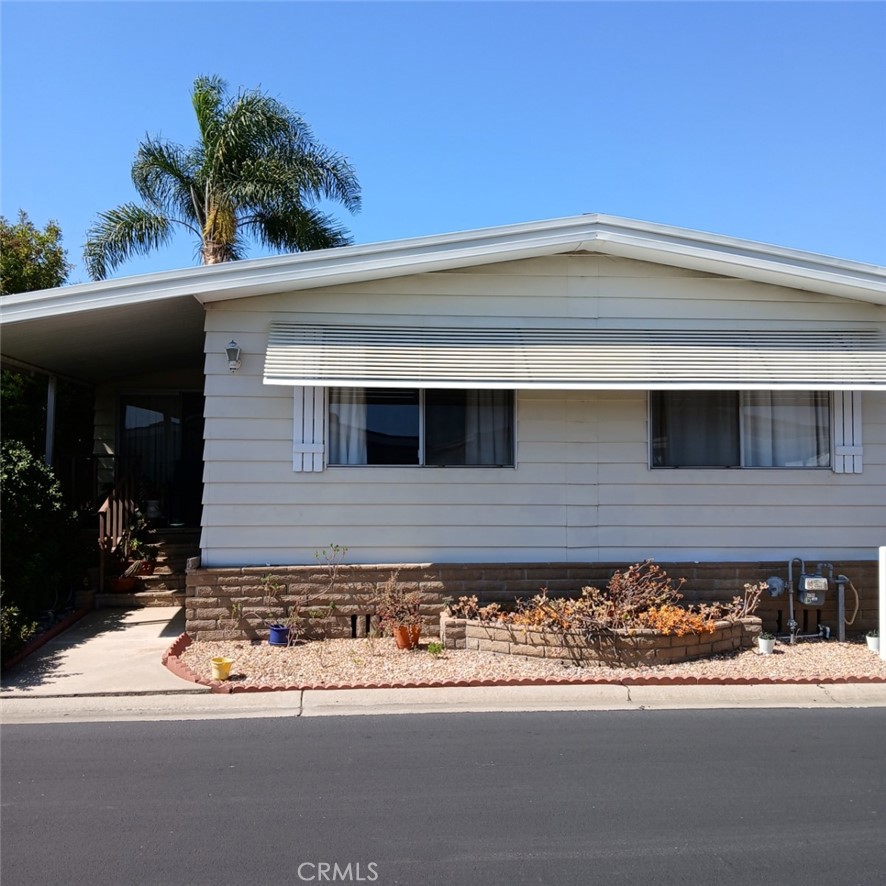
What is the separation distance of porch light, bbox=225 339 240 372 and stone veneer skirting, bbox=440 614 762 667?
3.18 metres

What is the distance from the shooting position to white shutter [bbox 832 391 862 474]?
8375mm

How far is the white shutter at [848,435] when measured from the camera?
27.5 ft

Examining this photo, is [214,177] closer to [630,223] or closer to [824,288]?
[630,223]

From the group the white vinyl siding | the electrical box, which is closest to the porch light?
the white vinyl siding

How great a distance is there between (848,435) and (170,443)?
9.68 metres

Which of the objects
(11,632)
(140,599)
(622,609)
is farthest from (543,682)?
(140,599)

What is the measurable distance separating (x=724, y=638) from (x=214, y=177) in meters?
12.9

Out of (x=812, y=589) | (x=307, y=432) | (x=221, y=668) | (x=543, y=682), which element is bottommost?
(x=543, y=682)

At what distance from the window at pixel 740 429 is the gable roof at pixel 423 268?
4.05 ft

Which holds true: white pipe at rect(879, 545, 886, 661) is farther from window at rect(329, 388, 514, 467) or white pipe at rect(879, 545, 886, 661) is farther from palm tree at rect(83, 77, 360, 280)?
palm tree at rect(83, 77, 360, 280)

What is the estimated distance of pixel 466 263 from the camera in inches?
318

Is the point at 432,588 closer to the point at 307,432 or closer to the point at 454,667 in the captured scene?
the point at 454,667

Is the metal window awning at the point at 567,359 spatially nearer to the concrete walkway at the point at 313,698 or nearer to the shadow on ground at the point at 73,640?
the concrete walkway at the point at 313,698

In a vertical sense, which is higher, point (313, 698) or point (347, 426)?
point (347, 426)
